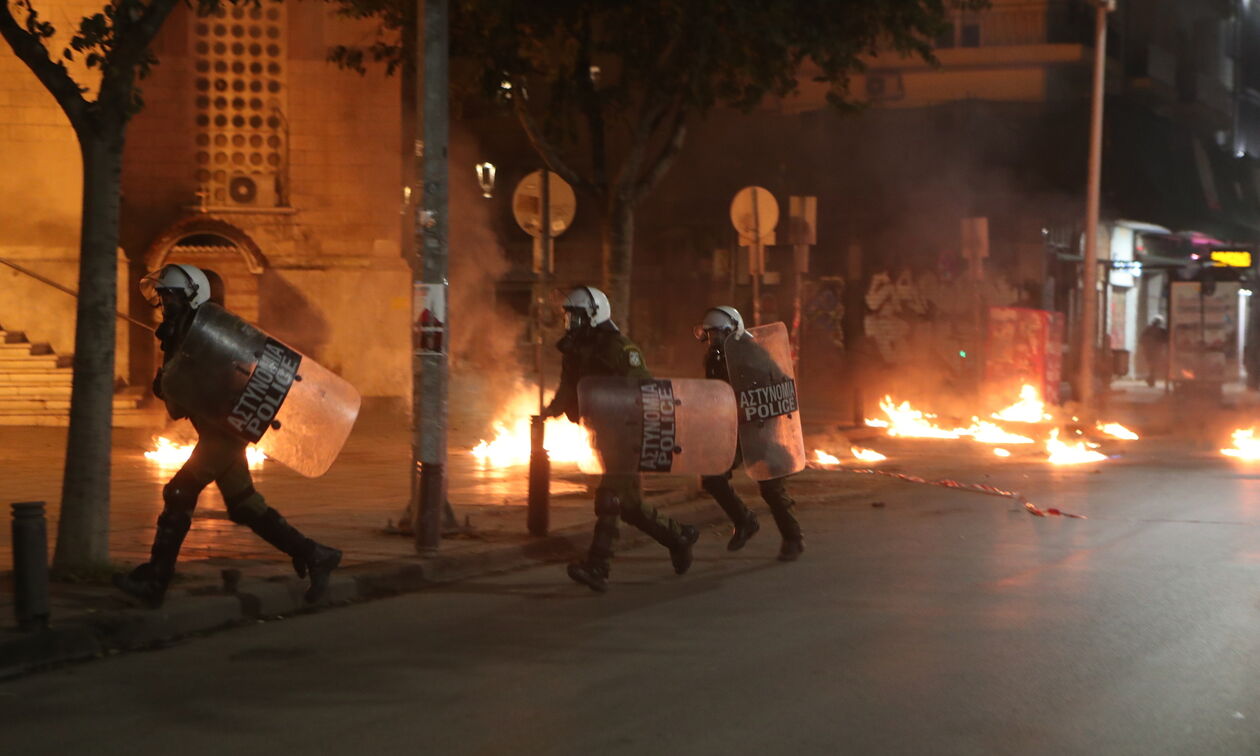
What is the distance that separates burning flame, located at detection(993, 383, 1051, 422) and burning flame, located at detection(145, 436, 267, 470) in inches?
484

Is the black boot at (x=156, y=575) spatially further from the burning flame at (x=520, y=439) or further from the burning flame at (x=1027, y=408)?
the burning flame at (x=1027, y=408)

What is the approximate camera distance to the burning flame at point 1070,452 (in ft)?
57.9

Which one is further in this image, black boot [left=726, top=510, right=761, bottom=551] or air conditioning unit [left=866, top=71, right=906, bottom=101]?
air conditioning unit [left=866, top=71, right=906, bottom=101]

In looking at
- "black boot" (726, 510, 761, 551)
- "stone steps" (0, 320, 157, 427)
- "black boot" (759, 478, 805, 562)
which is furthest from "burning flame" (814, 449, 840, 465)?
"stone steps" (0, 320, 157, 427)

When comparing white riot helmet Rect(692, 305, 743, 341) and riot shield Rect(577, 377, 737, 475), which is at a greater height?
white riot helmet Rect(692, 305, 743, 341)

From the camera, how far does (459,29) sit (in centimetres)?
1375

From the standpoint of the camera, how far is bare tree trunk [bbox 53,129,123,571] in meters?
8.09

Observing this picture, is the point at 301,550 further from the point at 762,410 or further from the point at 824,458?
the point at 824,458

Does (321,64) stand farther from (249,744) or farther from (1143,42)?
(1143,42)

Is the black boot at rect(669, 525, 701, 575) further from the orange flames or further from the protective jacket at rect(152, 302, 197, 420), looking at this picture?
the orange flames

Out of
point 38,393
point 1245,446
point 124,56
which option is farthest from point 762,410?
point 38,393

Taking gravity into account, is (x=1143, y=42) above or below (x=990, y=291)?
above

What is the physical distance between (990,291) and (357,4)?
18946 mm

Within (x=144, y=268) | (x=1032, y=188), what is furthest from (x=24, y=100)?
(x=1032, y=188)
